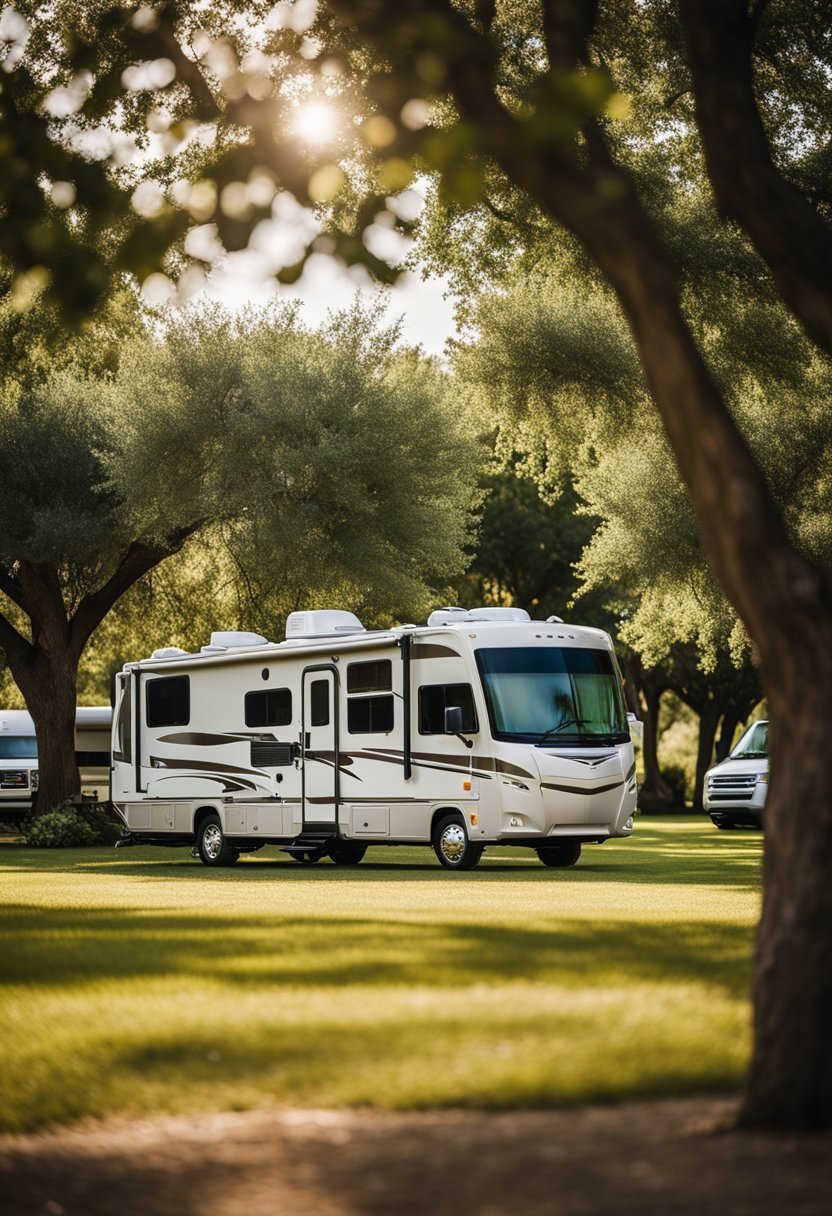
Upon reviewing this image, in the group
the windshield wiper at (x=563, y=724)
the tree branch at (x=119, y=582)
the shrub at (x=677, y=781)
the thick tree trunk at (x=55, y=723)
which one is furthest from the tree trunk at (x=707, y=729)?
the windshield wiper at (x=563, y=724)

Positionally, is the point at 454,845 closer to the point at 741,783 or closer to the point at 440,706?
the point at 440,706

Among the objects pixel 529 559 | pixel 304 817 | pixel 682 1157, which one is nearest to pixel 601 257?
pixel 682 1157

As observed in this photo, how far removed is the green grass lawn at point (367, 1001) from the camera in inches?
235

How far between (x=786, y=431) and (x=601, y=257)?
1965 cm

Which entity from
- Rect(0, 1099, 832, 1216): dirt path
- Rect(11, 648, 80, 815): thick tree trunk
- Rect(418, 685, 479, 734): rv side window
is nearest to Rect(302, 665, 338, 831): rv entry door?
Rect(418, 685, 479, 734): rv side window

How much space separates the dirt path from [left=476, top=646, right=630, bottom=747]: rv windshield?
A: 1406 centimetres

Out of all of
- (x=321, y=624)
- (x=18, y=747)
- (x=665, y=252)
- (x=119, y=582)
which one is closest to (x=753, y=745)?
(x=119, y=582)

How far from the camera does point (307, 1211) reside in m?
4.50

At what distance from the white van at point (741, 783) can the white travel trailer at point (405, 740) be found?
34.5ft

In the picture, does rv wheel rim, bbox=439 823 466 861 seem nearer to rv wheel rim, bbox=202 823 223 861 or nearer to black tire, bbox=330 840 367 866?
A: black tire, bbox=330 840 367 866

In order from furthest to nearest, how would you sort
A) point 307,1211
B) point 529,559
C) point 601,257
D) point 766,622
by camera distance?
point 529,559 → point 601,257 → point 766,622 → point 307,1211

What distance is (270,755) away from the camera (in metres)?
22.3

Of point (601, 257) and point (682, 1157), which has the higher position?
point (601, 257)

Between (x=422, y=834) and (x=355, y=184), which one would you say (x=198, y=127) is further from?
(x=422, y=834)
